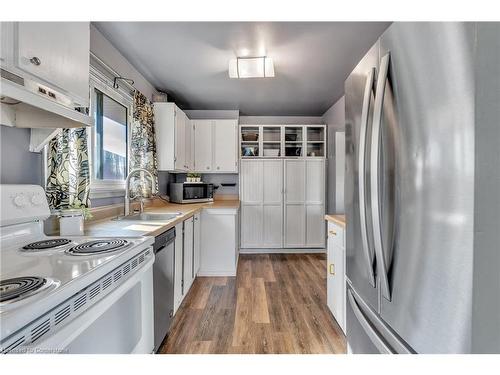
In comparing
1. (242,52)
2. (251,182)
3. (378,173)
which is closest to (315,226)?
(251,182)

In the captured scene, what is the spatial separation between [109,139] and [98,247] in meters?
1.65

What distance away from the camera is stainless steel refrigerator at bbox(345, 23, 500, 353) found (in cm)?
55

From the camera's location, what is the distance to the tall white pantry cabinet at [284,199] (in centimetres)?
405

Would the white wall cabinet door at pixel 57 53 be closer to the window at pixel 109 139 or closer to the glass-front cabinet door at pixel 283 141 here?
the window at pixel 109 139

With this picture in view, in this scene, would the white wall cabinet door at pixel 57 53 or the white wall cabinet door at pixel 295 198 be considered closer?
the white wall cabinet door at pixel 57 53

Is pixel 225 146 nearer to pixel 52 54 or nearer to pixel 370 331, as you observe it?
pixel 52 54

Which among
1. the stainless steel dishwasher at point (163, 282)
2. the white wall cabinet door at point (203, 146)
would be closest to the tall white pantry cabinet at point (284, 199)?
the white wall cabinet door at point (203, 146)

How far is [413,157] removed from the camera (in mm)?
706

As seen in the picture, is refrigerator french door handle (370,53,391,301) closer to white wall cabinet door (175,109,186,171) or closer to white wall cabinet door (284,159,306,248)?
white wall cabinet door (175,109,186,171)

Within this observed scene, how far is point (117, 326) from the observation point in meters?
0.95

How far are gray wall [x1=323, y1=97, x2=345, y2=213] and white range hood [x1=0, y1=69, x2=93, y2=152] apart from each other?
11.0ft

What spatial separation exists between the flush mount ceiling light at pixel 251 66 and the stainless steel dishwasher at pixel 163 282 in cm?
171
